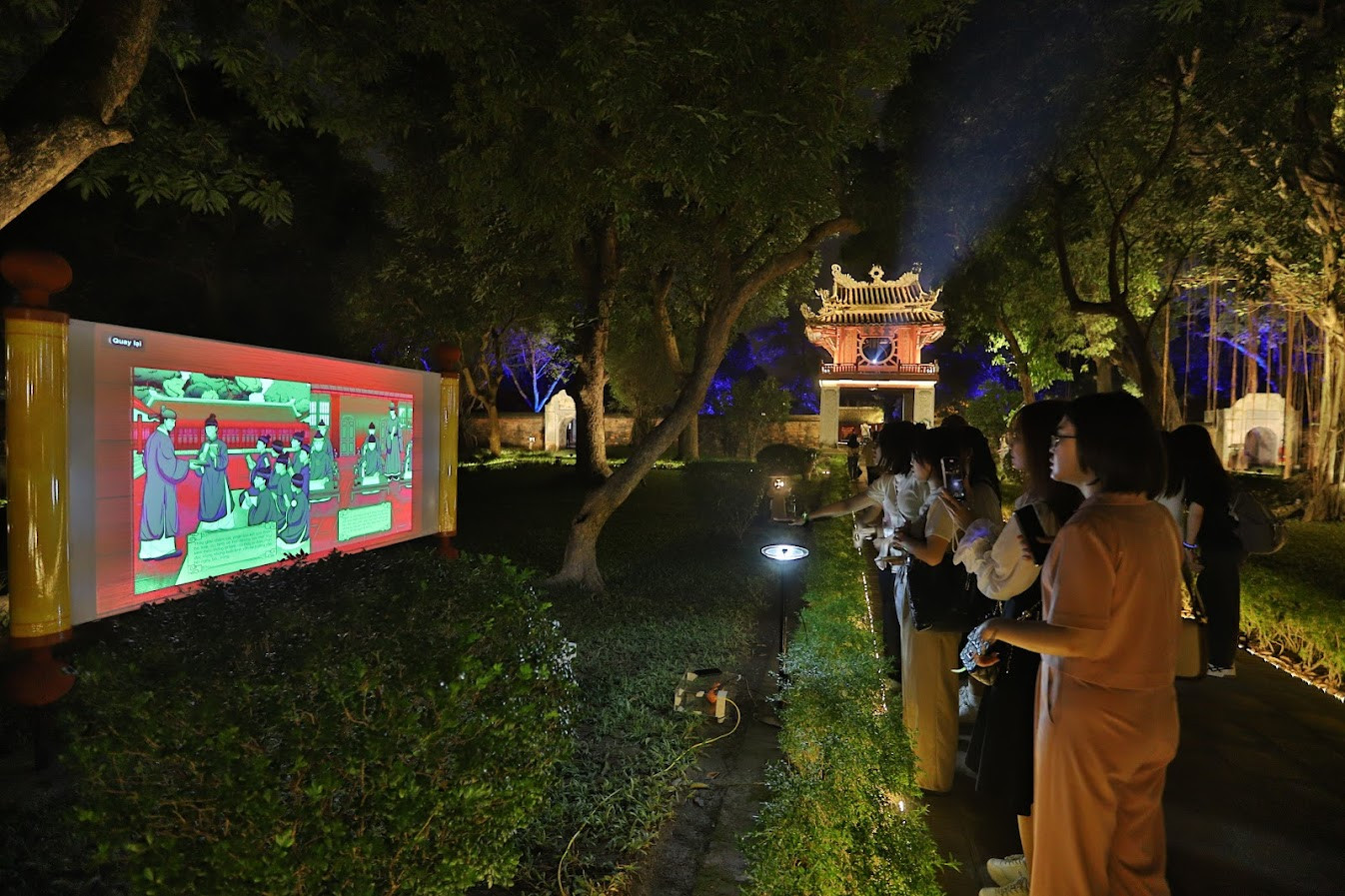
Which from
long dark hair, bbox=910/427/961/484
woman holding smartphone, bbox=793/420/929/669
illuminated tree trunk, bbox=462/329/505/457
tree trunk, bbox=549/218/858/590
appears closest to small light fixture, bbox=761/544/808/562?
woman holding smartphone, bbox=793/420/929/669

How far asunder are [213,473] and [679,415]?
15.2ft

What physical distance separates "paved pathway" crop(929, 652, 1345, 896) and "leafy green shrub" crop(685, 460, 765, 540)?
835cm

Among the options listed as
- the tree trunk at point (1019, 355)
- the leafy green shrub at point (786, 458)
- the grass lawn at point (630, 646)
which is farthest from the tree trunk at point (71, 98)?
the tree trunk at point (1019, 355)

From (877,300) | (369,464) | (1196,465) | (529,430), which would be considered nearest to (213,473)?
(369,464)

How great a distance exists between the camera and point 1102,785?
7.48 ft

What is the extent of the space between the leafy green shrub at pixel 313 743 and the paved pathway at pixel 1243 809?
2.11 meters

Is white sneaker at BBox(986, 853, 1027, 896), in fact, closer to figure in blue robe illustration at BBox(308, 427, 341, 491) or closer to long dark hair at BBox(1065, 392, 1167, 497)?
long dark hair at BBox(1065, 392, 1167, 497)

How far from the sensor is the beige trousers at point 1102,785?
2250mm

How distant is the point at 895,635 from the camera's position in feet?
17.6

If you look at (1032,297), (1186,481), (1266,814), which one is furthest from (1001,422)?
(1266,814)

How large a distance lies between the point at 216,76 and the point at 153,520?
13.7 metres

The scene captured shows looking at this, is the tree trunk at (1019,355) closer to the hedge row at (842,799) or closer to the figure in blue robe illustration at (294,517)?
the figure in blue robe illustration at (294,517)

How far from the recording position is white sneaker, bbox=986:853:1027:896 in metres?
3.07

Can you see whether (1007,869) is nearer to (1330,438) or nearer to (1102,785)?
(1102,785)
